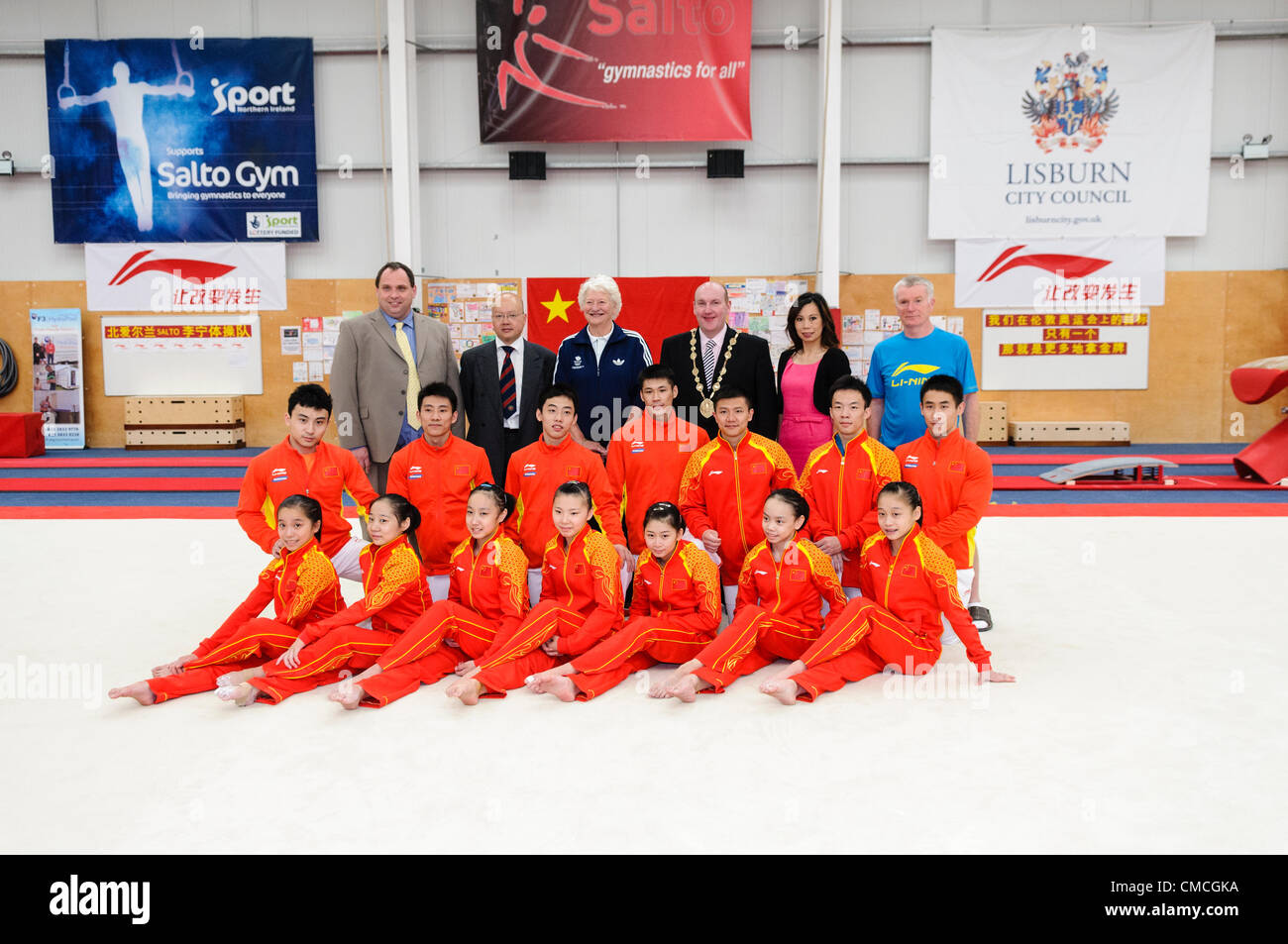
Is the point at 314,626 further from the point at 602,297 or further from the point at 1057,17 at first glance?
the point at 1057,17

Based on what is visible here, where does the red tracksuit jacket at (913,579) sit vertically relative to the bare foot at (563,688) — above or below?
above

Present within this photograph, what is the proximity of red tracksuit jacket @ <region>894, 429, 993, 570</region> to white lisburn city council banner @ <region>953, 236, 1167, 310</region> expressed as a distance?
8.03 metres

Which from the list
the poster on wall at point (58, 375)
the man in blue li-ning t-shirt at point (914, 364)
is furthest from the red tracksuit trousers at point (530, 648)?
the poster on wall at point (58, 375)

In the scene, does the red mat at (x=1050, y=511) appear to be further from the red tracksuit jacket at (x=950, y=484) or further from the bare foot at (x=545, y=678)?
the bare foot at (x=545, y=678)

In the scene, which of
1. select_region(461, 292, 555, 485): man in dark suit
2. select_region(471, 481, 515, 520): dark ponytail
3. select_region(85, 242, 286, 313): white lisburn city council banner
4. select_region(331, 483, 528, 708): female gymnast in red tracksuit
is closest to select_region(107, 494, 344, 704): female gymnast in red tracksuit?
select_region(331, 483, 528, 708): female gymnast in red tracksuit

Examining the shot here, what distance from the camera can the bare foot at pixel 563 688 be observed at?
3285 millimetres

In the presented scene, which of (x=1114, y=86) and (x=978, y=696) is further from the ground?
(x=1114, y=86)

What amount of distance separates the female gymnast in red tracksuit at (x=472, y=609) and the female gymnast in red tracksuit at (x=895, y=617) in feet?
3.52

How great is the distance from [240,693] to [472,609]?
35.1 inches

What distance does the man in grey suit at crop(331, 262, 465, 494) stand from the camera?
4.57 m

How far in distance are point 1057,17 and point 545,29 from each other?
624 cm

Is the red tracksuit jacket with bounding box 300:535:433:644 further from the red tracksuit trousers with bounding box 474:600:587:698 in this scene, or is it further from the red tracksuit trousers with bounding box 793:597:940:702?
the red tracksuit trousers with bounding box 793:597:940:702

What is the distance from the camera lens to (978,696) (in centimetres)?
331

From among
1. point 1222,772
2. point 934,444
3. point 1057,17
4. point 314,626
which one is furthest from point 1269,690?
point 1057,17
